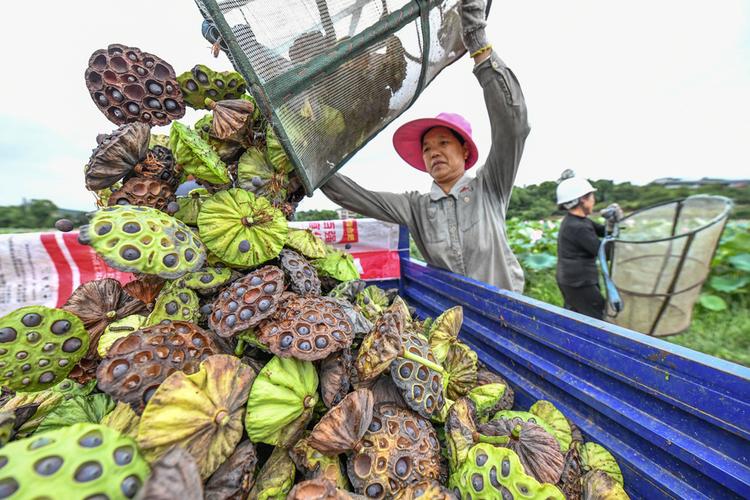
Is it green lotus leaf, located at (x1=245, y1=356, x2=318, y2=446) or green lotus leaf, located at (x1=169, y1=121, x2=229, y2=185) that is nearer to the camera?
green lotus leaf, located at (x1=245, y1=356, x2=318, y2=446)

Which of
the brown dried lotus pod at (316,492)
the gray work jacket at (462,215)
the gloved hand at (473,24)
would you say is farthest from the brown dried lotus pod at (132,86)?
the brown dried lotus pod at (316,492)

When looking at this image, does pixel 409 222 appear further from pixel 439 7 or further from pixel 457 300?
pixel 439 7

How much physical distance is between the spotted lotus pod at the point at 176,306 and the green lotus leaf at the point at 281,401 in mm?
452

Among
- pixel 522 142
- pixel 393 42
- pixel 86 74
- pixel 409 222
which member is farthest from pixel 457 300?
pixel 86 74

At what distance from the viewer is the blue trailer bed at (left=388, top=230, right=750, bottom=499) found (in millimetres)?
1021

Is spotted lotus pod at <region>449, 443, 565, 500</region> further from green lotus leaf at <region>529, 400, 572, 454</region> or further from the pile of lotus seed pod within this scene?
green lotus leaf at <region>529, 400, 572, 454</region>

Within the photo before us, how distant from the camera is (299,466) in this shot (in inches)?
46.9

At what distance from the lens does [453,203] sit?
283 centimetres

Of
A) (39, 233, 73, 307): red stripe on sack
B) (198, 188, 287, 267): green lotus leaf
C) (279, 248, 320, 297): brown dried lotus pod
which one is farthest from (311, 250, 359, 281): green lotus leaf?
(39, 233, 73, 307): red stripe on sack

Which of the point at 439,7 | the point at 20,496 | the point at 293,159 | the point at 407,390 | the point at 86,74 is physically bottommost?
the point at 407,390

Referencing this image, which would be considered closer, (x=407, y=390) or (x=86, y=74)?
(x=407, y=390)

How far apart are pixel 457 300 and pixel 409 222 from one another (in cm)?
92

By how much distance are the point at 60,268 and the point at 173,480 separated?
367cm

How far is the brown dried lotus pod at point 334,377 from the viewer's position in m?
1.26
